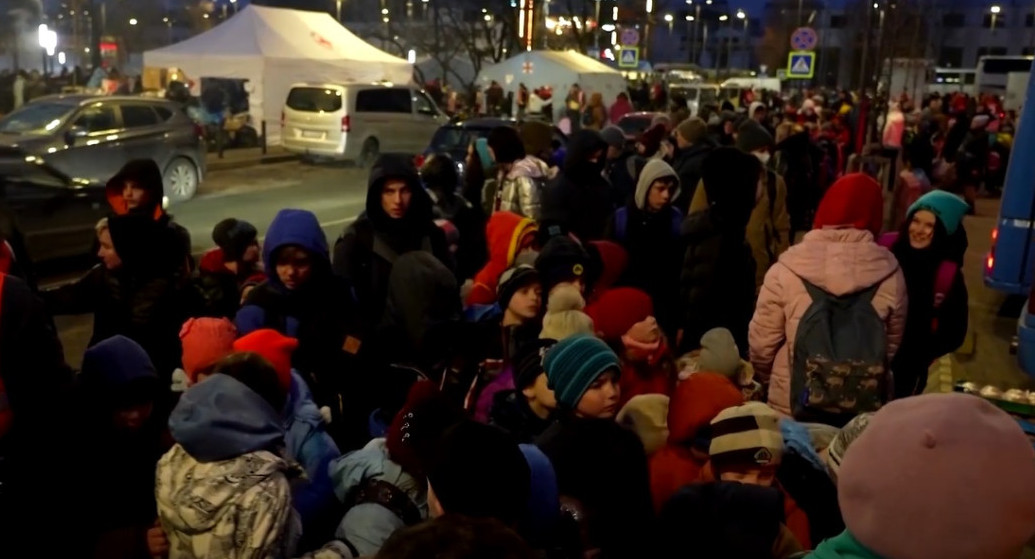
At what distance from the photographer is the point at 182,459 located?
2863mm

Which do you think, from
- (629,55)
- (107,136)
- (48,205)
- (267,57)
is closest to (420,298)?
(48,205)

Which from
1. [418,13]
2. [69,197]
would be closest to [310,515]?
[69,197]

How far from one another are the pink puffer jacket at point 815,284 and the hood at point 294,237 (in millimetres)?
1995

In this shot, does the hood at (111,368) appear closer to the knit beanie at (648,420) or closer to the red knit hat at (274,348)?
the red knit hat at (274,348)

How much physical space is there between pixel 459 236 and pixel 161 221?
252 centimetres

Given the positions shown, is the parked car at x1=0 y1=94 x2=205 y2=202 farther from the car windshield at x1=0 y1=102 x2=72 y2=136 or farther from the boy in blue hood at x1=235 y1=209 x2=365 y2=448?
the boy in blue hood at x1=235 y1=209 x2=365 y2=448

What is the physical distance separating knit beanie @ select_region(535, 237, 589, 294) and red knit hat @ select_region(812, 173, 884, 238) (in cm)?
118

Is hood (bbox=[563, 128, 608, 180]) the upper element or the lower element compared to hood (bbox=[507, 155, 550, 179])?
upper

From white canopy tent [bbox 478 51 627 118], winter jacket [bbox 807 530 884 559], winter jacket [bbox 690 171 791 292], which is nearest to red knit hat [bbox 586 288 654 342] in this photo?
winter jacket [bbox 807 530 884 559]

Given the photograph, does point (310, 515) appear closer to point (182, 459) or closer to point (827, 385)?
point (182, 459)

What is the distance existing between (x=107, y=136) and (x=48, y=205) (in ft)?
19.0

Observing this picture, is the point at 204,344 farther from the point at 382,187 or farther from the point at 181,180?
the point at 181,180

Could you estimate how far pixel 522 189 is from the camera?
25.6ft

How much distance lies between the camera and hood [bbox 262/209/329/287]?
14.6 ft
